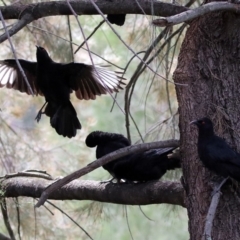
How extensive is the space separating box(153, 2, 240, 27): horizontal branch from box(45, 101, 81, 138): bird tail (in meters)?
1.78

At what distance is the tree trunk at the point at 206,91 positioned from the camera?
297 cm

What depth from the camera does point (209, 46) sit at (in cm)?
307

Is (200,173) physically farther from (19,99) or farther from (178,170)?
(19,99)

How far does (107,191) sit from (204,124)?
1.02m

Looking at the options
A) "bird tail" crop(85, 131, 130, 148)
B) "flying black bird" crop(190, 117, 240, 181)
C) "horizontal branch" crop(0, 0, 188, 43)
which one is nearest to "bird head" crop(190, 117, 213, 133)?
"flying black bird" crop(190, 117, 240, 181)

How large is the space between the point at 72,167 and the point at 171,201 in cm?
341

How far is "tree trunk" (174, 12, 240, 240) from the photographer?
9.75 ft

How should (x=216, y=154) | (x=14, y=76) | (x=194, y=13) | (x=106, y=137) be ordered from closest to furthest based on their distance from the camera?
(x=194, y=13) < (x=216, y=154) < (x=106, y=137) < (x=14, y=76)

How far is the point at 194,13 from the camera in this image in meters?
2.58

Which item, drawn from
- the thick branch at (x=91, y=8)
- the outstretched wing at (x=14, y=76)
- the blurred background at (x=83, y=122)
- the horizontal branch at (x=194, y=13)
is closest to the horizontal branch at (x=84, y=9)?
the thick branch at (x=91, y=8)

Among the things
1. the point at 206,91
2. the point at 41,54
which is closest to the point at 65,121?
the point at 41,54

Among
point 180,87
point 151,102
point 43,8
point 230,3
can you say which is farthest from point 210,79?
point 151,102

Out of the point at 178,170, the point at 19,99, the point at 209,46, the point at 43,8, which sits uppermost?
the point at 19,99

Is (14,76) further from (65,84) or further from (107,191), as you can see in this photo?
(107,191)
